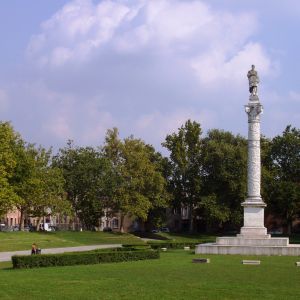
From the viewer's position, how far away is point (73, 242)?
68125 millimetres

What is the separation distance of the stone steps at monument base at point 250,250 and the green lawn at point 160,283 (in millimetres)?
11188

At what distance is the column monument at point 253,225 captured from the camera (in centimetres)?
4147

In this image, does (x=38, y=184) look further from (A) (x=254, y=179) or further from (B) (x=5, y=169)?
(A) (x=254, y=179)

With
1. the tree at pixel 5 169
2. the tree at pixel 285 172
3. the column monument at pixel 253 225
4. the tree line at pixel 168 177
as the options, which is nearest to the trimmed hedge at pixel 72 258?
the column monument at pixel 253 225

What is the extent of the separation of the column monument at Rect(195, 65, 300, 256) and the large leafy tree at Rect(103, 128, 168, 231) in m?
34.9

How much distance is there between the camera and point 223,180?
8412 centimetres

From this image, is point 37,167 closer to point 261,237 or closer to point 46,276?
point 261,237

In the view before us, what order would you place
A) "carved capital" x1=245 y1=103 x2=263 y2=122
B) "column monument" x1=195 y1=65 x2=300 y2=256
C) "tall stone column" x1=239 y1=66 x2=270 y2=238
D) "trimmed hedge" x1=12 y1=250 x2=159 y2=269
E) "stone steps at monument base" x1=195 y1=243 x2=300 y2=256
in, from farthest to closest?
"carved capital" x1=245 y1=103 x2=263 y2=122
"tall stone column" x1=239 y1=66 x2=270 y2=238
"column monument" x1=195 y1=65 x2=300 y2=256
"stone steps at monument base" x1=195 y1=243 x2=300 y2=256
"trimmed hedge" x1=12 y1=250 x2=159 y2=269

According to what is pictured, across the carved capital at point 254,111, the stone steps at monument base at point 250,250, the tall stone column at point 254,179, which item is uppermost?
the carved capital at point 254,111

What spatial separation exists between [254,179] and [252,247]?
7.33 meters

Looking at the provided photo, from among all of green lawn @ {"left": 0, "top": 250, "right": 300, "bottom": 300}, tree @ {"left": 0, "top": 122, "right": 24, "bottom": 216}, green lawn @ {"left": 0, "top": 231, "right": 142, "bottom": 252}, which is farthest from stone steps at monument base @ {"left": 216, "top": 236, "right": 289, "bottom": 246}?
tree @ {"left": 0, "top": 122, "right": 24, "bottom": 216}

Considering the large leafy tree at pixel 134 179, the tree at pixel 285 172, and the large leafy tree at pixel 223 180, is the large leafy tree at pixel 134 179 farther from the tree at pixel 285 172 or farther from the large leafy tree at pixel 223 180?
the tree at pixel 285 172

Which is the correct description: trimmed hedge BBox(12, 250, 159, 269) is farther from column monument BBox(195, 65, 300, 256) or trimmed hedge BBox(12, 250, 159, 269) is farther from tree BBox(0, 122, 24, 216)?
tree BBox(0, 122, 24, 216)

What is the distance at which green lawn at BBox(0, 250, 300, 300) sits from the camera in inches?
736
